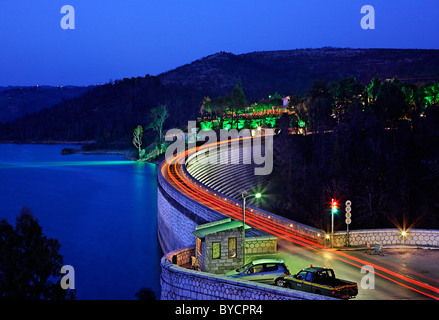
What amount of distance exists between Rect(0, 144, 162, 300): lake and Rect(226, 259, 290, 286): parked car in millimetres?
13624

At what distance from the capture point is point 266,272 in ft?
63.3

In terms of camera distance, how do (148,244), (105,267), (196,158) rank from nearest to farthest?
1. (105,267)
2. (148,244)
3. (196,158)

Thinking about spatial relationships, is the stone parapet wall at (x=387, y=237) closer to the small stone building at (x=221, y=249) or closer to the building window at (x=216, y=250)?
the small stone building at (x=221, y=249)

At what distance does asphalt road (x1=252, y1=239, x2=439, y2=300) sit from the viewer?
18.3 m

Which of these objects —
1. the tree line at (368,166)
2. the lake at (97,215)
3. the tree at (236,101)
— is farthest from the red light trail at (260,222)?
the tree at (236,101)

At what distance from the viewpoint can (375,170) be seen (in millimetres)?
53344

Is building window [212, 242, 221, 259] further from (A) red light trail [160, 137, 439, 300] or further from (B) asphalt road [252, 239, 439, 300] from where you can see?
(A) red light trail [160, 137, 439, 300]

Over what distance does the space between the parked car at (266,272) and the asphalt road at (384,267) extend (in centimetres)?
193

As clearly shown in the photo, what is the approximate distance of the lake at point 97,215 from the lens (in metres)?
34.7

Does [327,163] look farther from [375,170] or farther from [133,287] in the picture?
[133,287]

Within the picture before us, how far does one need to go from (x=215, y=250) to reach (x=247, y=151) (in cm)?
5310

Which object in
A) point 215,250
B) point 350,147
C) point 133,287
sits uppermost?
point 350,147

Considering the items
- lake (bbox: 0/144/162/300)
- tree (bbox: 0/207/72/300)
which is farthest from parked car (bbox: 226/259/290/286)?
lake (bbox: 0/144/162/300)

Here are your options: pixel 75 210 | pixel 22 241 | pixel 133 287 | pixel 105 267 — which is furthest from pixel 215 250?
pixel 75 210
